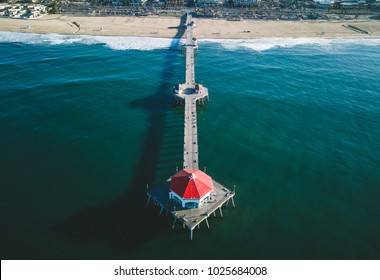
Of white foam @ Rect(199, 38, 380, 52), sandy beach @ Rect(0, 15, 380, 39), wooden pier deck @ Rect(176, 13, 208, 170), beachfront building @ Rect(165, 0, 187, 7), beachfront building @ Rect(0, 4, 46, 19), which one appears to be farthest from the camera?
beachfront building @ Rect(165, 0, 187, 7)

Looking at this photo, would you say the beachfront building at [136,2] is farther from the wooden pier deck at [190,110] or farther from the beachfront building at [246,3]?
the wooden pier deck at [190,110]

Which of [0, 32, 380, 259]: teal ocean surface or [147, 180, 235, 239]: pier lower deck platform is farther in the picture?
[147, 180, 235, 239]: pier lower deck platform

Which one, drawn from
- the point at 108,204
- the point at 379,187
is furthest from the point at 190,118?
the point at 379,187

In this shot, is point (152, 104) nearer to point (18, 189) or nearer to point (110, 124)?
point (110, 124)

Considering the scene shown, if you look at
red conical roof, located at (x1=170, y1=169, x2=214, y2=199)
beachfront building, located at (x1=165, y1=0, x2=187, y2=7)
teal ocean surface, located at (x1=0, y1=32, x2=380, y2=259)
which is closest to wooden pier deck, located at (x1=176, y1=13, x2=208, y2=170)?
teal ocean surface, located at (x1=0, y1=32, x2=380, y2=259)

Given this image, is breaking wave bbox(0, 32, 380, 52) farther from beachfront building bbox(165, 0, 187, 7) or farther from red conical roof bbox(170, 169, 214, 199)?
red conical roof bbox(170, 169, 214, 199)

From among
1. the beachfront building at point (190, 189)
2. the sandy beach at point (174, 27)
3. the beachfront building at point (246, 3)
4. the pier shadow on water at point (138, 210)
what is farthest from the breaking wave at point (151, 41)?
the beachfront building at point (190, 189)
